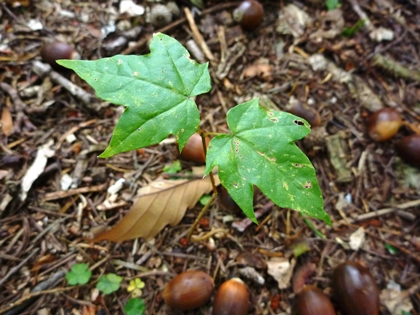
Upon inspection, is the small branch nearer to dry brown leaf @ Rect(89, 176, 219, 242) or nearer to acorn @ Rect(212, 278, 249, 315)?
dry brown leaf @ Rect(89, 176, 219, 242)

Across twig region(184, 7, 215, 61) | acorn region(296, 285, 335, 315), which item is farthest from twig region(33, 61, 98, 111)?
acorn region(296, 285, 335, 315)

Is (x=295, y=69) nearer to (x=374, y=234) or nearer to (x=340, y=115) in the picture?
(x=340, y=115)

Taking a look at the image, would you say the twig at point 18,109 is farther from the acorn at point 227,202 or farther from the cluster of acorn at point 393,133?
the cluster of acorn at point 393,133

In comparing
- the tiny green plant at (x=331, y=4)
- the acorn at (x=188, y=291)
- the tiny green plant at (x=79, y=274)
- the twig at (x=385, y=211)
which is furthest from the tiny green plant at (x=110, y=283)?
the tiny green plant at (x=331, y=4)

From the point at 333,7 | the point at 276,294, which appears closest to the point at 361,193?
the point at 276,294

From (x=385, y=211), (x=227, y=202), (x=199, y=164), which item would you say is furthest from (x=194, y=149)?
(x=385, y=211)

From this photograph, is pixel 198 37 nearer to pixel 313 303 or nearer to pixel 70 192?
pixel 70 192
